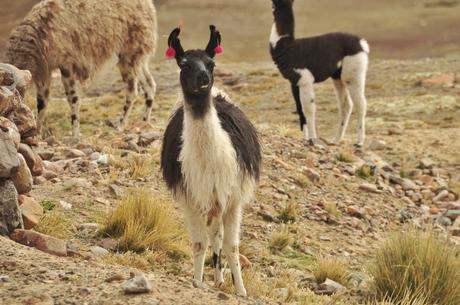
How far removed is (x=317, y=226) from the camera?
10.4m

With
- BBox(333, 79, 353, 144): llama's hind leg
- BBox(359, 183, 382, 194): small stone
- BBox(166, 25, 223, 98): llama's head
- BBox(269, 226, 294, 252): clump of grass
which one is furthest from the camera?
BBox(333, 79, 353, 144): llama's hind leg

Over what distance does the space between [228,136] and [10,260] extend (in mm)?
2187

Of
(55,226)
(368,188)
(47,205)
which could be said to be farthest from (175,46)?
(368,188)

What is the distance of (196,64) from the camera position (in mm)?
6453

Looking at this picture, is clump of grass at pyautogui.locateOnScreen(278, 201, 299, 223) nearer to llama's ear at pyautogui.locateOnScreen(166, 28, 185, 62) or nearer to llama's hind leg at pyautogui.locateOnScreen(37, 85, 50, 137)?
llama's ear at pyautogui.locateOnScreen(166, 28, 185, 62)

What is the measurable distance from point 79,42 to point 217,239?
27.1ft

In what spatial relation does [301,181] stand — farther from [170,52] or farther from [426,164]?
[170,52]

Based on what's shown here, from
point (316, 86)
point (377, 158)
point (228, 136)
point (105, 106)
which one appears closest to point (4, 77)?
point (228, 136)

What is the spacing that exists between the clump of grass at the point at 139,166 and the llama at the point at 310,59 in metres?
3.83

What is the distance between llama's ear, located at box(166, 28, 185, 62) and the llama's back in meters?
7.22

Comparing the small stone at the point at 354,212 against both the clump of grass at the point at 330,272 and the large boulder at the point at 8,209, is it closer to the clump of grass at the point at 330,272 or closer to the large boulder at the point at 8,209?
the clump of grass at the point at 330,272

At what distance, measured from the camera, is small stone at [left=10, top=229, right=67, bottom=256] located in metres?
6.53

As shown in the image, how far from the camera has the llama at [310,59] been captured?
13672mm

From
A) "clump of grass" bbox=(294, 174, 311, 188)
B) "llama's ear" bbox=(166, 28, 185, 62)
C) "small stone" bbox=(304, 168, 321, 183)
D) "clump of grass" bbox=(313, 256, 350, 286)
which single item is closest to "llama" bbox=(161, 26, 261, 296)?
"llama's ear" bbox=(166, 28, 185, 62)
